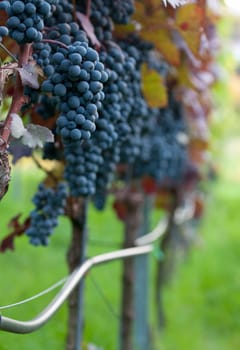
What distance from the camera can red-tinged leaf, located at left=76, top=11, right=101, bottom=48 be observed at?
1.09 metres

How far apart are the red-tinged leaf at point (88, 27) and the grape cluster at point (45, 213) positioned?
0.36 metres

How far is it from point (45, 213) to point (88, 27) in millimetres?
419

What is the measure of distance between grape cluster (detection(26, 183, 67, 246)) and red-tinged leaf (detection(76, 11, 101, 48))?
357mm

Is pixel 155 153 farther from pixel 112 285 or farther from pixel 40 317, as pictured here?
pixel 112 285

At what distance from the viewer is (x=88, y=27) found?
3.61 feet

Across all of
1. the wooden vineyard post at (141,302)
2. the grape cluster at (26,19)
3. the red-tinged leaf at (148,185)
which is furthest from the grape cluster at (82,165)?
the wooden vineyard post at (141,302)

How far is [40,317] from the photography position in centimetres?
98

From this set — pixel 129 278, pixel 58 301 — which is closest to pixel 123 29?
pixel 58 301

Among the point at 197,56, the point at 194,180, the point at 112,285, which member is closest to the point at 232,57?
the point at 194,180

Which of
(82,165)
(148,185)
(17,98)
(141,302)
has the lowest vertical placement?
(141,302)

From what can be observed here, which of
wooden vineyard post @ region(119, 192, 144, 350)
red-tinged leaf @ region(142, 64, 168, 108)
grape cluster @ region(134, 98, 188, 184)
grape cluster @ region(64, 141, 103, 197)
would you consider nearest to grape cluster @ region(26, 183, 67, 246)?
grape cluster @ region(64, 141, 103, 197)

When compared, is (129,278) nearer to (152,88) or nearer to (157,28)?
(152,88)

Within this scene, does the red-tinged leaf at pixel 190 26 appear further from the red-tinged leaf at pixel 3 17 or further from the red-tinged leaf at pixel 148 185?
the red-tinged leaf at pixel 148 185

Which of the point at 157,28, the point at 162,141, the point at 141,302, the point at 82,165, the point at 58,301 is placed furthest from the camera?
the point at 141,302
